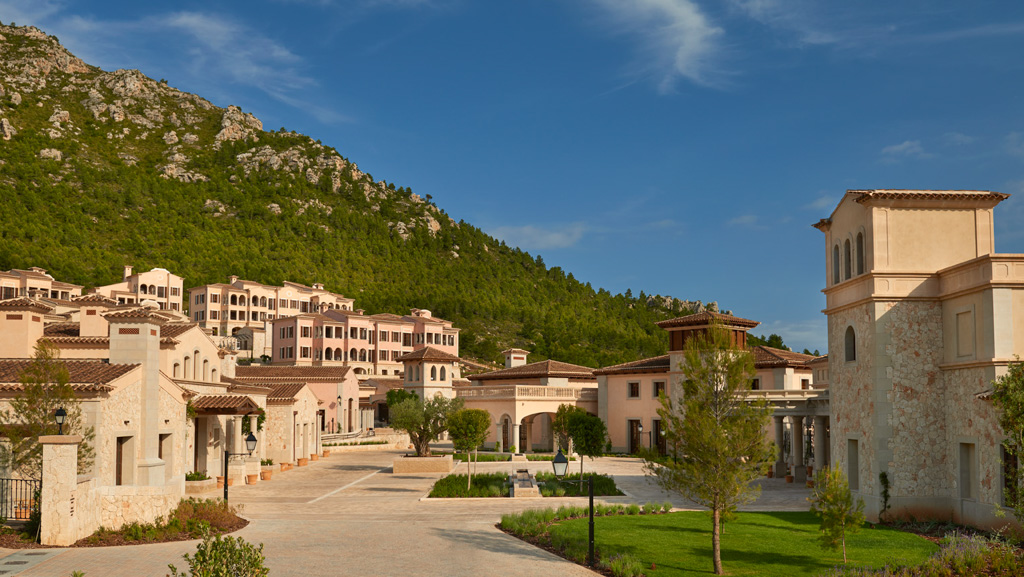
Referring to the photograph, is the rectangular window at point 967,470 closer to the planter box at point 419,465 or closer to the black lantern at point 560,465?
the black lantern at point 560,465

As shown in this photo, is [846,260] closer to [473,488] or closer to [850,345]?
[850,345]

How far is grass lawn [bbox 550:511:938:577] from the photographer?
1844 cm

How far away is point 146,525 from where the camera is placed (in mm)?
21312

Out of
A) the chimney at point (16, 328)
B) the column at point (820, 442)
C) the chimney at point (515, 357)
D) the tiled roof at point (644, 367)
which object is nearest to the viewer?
the chimney at point (16, 328)

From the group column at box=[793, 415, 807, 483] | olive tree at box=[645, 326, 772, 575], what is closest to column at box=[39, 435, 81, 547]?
olive tree at box=[645, 326, 772, 575]

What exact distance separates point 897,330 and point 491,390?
117ft

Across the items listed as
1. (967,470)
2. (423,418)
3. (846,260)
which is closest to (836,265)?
(846,260)

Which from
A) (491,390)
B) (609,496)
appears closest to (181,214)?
(491,390)

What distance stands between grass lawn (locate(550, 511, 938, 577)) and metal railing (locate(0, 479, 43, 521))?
45.9ft

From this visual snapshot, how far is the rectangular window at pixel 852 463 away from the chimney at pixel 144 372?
2251cm

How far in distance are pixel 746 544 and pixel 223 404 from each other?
22.2 m

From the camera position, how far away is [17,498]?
2197cm

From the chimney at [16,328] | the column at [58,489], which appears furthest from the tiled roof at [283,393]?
the column at [58,489]

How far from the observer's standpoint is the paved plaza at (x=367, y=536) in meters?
17.6
